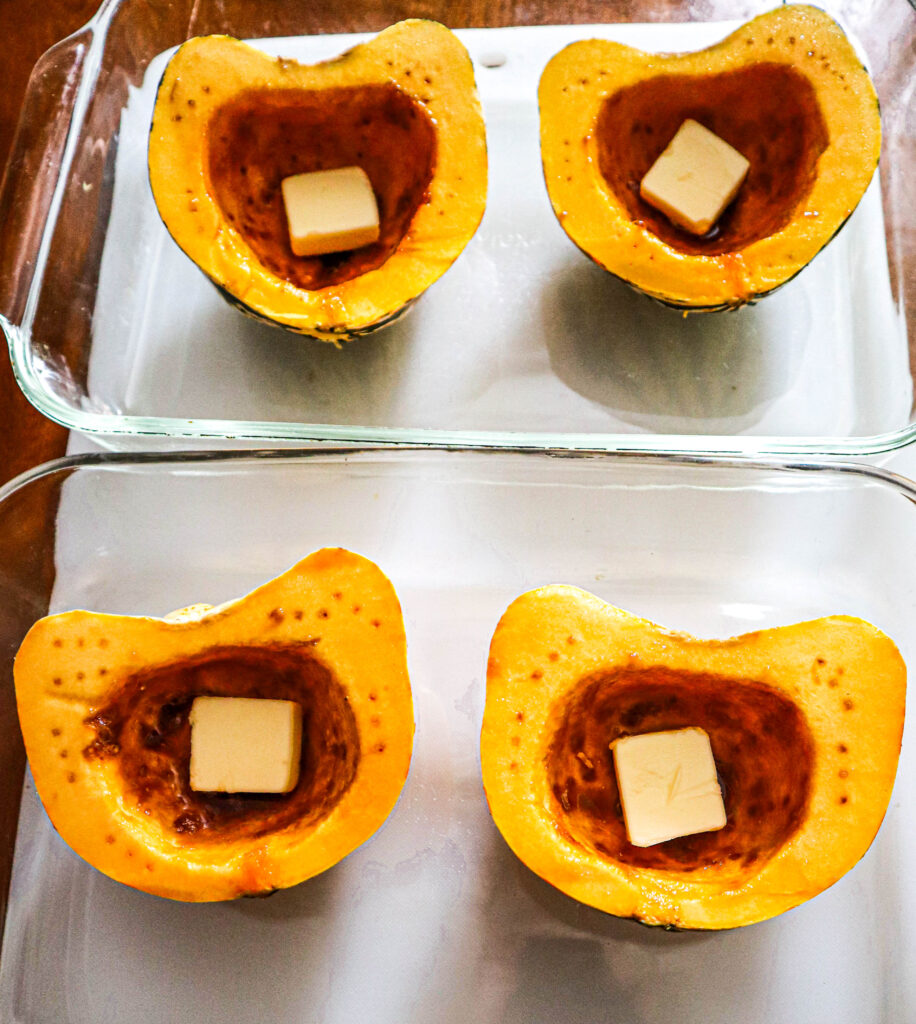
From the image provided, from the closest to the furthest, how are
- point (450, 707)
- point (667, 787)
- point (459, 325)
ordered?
point (667, 787) < point (450, 707) < point (459, 325)

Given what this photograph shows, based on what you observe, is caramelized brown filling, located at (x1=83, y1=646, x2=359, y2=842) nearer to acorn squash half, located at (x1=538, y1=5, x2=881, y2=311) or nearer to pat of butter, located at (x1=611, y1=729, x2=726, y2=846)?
pat of butter, located at (x1=611, y1=729, x2=726, y2=846)

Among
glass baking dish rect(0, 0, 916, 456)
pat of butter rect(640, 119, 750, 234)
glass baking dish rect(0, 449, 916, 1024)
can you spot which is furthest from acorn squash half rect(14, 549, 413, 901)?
pat of butter rect(640, 119, 750, 234)

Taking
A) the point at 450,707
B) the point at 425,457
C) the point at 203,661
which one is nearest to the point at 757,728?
the point at 450,707

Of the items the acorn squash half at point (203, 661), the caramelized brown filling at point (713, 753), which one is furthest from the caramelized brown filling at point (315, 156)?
the caramelized brown filling at point (713, 753)

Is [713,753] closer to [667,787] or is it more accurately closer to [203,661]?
[667,787]

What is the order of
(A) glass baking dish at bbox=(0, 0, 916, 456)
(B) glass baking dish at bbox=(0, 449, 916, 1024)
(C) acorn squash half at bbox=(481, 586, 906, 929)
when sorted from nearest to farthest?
1. (C) acorn squash half at bbox=(481, 586, 906, 929)
2. (B) glass baking dish at bbox=(0, 449, 916, 1024)
3. (A) glass baking dish at bbox=(0, 0, 916, 456)

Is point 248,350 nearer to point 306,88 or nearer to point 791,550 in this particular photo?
point 306,88
